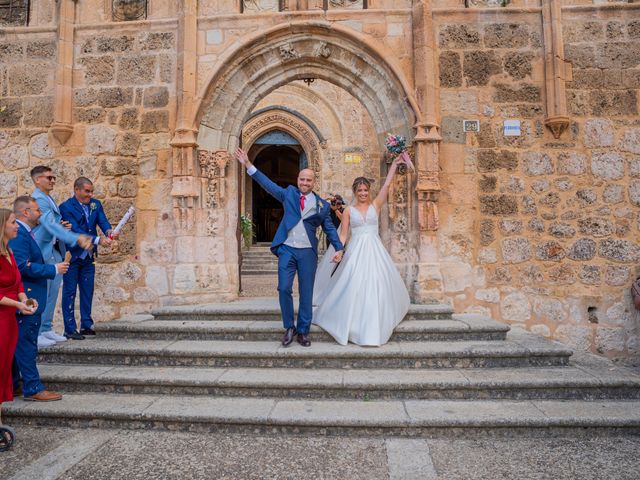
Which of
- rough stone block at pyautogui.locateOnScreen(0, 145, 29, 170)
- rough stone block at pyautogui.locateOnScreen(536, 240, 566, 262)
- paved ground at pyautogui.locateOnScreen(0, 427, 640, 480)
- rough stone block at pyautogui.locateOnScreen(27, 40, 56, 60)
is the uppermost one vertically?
rough stone block at pyautogui.locateOnScreen(27, 40, 56, 60)

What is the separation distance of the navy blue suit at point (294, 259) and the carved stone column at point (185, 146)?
1.67 metres

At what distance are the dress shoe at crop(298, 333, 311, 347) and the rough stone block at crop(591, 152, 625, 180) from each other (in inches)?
165

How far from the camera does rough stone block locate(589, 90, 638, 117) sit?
5.46 meters

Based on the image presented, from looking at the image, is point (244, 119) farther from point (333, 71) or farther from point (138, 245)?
point (138, 245)

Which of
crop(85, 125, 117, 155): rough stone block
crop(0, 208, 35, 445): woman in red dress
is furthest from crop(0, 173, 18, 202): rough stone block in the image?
crop(0, 208, 35, 445): woman in red dress

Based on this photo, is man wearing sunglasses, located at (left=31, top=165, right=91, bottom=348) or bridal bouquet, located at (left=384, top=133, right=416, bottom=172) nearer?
man wearing sunglasses, located at (left=31, top=165, right=91, bottom=348)

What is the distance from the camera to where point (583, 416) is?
9.96 feet

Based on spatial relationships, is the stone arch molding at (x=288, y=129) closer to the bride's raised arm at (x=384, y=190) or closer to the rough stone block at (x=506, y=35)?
the rough stone block at (x=506, y=35)

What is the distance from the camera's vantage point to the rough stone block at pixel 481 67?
5.61m

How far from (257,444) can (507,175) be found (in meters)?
4.42

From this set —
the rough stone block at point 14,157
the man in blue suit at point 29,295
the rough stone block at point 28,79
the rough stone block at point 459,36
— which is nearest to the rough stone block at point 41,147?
the rough stone block at point 14,157

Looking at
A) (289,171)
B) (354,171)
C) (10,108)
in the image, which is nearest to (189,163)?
(10,108)

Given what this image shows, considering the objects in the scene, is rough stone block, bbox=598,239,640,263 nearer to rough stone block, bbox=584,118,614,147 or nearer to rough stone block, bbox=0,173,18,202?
rough stone block, bbox=584,118,614,147

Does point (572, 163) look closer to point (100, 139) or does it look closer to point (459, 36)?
point (459, 36)
